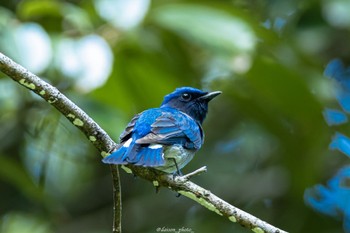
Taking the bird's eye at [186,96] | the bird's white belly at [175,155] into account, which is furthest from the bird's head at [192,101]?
the bird's white belly at [175,155]

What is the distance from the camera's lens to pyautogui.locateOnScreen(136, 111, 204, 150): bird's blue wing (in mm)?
3711

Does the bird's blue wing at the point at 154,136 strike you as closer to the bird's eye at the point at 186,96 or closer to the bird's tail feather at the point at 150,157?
the bird's tail feather at the point at 150,157

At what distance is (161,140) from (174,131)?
7.7 inches

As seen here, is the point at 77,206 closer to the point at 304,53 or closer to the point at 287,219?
the point at 287,219

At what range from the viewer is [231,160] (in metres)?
6.64

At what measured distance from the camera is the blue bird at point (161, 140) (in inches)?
128

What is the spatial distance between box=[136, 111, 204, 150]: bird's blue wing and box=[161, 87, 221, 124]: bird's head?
0.36 metres

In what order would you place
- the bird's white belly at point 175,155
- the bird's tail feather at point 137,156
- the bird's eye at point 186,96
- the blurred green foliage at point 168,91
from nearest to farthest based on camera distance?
the bird's tail feather at point 137,156 < the bird's white belly at point 175,155 < the blurred green foliage at point 168,91 < the bird's eye at point 186,96

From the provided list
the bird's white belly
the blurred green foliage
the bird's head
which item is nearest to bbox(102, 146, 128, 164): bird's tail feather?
the bird's white belly

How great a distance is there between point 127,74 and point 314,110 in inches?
54.3

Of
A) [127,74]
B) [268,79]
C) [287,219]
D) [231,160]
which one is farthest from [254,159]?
[127,74]

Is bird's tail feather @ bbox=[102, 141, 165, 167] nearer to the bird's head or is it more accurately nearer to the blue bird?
the blue bird

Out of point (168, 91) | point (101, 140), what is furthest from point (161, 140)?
point (168, 91)

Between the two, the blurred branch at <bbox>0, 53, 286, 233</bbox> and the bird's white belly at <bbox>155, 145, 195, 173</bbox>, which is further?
the bird's white belly at <bbox>155, 145, 195, 173</bbox>
